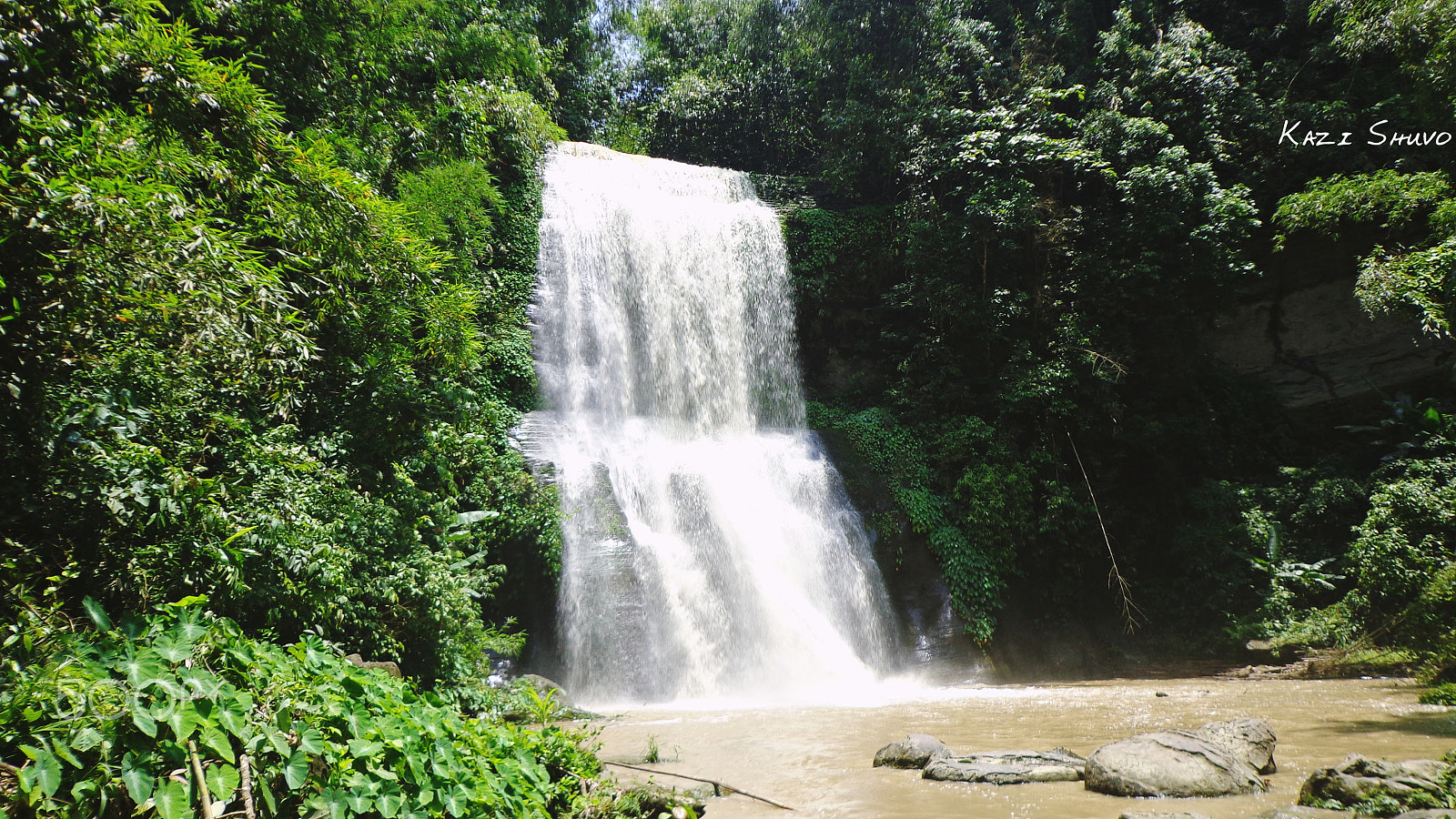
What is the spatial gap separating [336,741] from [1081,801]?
3608 millimetres

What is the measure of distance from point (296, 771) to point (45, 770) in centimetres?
62

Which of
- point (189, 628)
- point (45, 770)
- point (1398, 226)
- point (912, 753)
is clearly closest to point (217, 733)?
point (45, 770)

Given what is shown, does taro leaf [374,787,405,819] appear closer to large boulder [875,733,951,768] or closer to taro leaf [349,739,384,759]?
taro leaf [349,739,384,759]

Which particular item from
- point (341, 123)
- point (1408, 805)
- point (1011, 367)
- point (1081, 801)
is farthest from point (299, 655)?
point (1011, 367)

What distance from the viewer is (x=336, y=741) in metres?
2.62

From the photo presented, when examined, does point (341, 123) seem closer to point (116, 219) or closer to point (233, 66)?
point (233, 66)

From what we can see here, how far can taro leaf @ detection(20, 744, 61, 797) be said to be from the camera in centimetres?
189

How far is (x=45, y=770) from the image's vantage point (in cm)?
191

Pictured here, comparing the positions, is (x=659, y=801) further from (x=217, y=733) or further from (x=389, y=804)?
(x=217, y=733)

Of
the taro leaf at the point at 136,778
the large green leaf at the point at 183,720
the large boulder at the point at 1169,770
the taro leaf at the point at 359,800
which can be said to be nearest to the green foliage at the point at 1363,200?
the large boulder at the point at 1169,770

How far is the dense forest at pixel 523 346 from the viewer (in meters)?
3.03

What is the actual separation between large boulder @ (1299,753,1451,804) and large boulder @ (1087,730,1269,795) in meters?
0.33

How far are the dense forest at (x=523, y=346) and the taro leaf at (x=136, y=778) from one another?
0.01m

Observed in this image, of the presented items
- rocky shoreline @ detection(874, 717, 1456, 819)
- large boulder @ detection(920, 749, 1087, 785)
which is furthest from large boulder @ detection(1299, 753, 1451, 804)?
large boulder @ detection(920, 749, 1087, 785)
